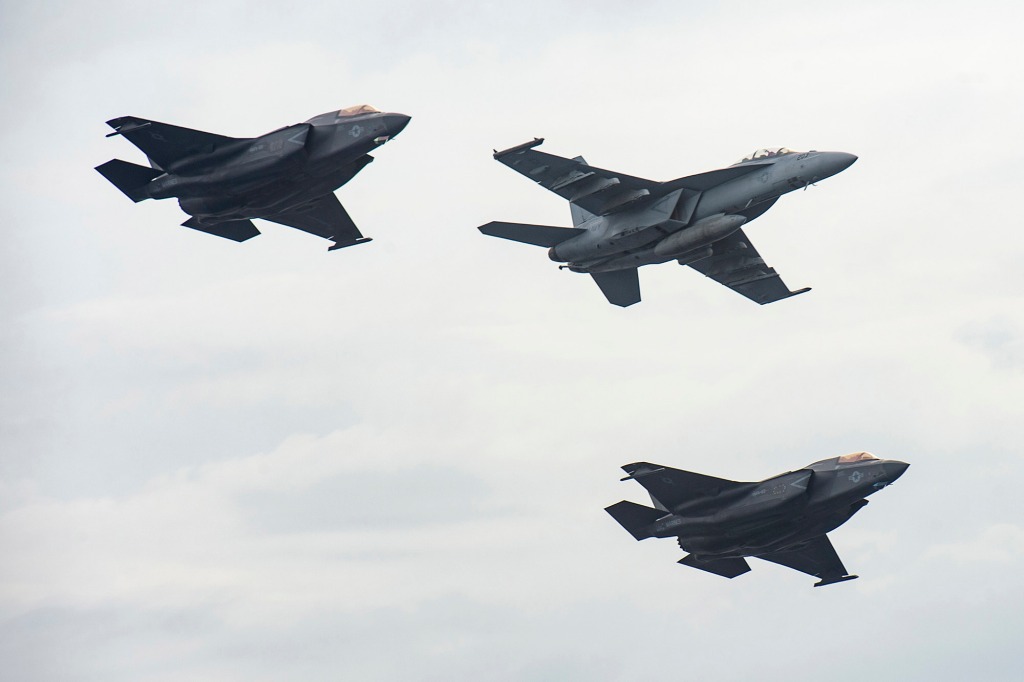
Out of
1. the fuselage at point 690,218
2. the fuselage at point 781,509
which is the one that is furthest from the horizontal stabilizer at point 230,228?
the fuselage at point 781,509

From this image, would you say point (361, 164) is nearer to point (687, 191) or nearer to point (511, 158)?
point (511, 158)

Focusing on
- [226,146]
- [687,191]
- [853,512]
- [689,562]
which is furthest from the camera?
[689,562]

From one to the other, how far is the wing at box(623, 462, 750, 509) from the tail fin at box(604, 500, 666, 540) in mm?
1520

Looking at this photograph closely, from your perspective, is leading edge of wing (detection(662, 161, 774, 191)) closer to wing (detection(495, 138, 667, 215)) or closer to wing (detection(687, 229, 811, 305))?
wing (detection(495, 138, 667, 215))

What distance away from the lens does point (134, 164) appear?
5784cm

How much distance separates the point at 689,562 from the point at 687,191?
20039 mm

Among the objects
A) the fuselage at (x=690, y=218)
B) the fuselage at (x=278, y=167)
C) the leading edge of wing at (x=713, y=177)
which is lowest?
the fuselage at (x=690, y=218)

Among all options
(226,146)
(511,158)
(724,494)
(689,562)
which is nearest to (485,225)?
(511,158)

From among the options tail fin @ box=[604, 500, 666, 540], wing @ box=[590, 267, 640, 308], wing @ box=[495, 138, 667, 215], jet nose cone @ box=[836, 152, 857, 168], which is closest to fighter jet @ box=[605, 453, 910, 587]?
tail fin @ box=[604, 500, 666, 540]

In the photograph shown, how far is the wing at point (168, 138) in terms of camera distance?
2184 inches

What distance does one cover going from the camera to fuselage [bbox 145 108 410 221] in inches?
2116

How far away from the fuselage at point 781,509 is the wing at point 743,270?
9259 millimetres

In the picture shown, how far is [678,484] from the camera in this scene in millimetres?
62562

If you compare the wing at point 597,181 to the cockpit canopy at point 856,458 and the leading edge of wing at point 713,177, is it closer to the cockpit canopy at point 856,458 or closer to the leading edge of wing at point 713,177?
the leading edge of wing at point 713,177
